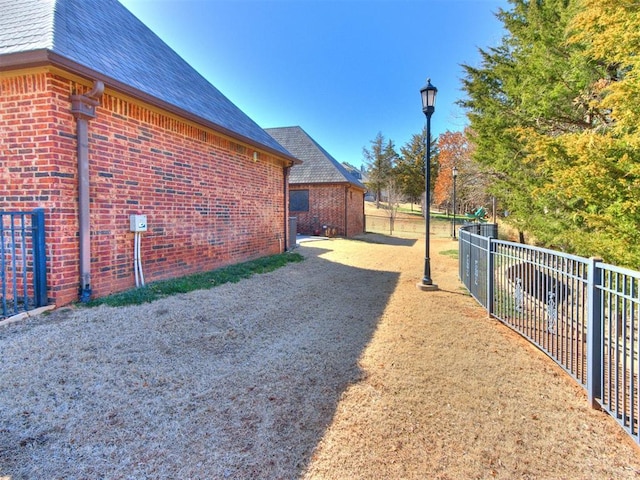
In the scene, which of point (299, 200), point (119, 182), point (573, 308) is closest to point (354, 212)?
point (299, 200)

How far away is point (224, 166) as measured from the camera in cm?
807

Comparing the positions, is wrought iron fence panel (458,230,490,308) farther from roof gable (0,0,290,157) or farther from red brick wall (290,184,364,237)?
red brick wall (290,184,364,237)

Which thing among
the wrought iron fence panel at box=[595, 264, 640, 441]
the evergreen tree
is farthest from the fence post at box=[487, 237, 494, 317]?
the evergreen tree

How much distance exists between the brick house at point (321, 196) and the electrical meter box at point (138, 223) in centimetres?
1392

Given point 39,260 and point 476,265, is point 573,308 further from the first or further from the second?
point 39,260

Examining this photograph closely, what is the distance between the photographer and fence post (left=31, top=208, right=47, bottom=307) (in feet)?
14.1

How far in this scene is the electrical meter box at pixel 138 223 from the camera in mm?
5469

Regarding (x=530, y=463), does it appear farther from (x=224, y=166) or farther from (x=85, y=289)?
(x=224, y=166)

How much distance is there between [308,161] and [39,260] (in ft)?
56.5

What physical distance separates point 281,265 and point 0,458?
7112mm

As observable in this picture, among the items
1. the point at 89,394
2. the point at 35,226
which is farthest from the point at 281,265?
the point at 89,394

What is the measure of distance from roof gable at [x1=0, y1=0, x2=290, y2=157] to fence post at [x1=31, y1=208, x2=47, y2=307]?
1926mm

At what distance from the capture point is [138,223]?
5496mm

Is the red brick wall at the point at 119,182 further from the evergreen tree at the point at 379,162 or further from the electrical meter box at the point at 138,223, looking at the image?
the evergreen tree at the point at 379,162
